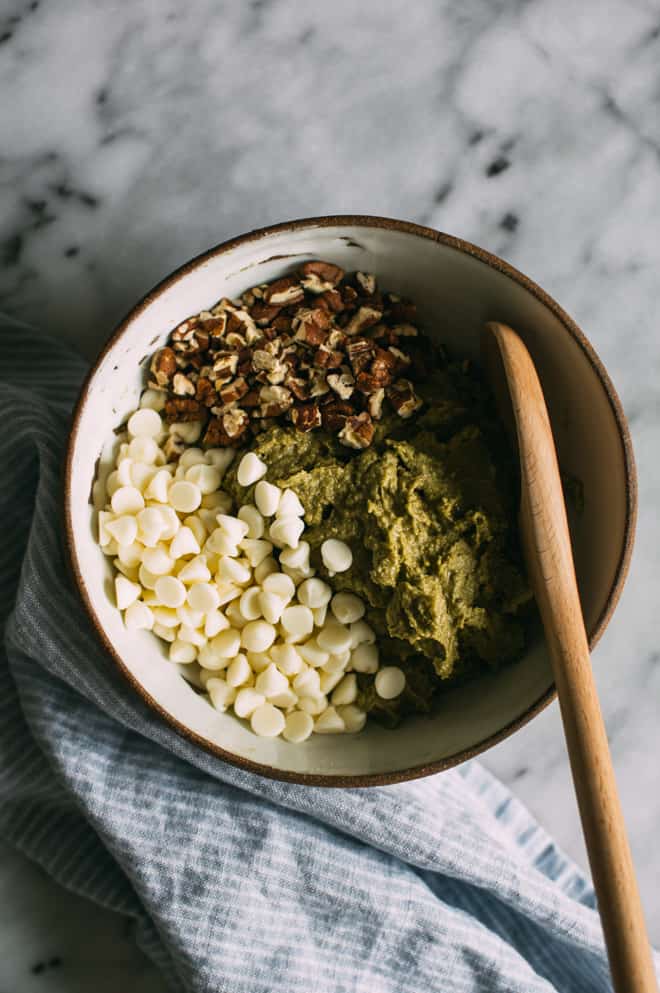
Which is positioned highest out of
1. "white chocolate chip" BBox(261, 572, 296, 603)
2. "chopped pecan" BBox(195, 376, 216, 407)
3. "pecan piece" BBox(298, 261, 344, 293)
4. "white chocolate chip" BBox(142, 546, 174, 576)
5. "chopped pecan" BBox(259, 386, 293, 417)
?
"pecan piece" BBox(298, 261, 344, 293)

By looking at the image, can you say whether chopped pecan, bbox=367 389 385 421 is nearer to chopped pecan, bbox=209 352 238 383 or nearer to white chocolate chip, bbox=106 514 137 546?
chopped pecan, bbox=209 352 238 383

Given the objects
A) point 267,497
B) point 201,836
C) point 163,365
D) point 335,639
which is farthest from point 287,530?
point 201,836

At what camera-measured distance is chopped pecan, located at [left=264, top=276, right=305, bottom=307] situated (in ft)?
3.90

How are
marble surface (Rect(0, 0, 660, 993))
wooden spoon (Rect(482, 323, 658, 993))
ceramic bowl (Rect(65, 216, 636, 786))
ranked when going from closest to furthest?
1. wooden spoon (Rect(482, 323, 658, 993))
2. ceramic bowl (Rect(65, 216, 636, 786))
3. marble surface (Rect(0, 0, 660, 993))

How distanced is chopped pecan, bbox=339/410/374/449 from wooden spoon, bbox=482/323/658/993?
175mm

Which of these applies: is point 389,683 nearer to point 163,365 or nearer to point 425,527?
point 425,527

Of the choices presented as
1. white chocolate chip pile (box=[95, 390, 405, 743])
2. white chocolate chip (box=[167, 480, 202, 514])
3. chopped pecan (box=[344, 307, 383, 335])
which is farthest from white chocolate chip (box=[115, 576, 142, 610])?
chopped pecan (box=[344, 307, 383, 335])

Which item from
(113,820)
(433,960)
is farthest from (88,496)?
(433,960)

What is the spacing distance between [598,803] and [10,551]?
0.83m

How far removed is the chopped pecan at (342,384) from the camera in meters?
1.17

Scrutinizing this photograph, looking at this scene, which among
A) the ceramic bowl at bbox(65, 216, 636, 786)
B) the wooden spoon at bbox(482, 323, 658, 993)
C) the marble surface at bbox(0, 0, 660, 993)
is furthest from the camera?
the marble surface at bbox(0, 0, 660, 993)

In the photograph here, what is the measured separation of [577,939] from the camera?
4.42ft

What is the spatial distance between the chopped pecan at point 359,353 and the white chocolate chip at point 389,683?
376mm

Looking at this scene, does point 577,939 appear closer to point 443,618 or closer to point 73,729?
point 443,618
